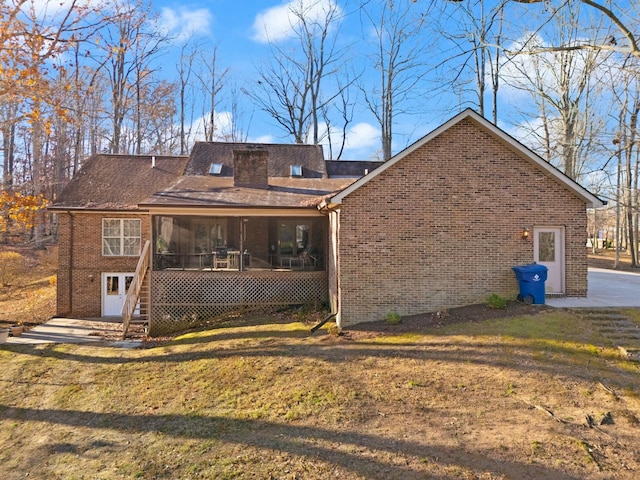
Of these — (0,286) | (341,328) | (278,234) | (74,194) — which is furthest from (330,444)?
(0,286)

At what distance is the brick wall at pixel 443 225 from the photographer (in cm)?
1091

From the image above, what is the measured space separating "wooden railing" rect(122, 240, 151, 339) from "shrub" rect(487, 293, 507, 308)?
10.4m

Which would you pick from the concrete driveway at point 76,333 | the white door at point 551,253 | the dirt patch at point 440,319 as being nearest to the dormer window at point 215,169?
the concrete driveway at point 76,333

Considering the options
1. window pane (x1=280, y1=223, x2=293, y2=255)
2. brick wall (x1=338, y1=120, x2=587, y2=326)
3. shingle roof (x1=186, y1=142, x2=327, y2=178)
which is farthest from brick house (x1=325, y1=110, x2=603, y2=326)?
shingle roof (x1=186, y1=142, x2=327, y2=178)

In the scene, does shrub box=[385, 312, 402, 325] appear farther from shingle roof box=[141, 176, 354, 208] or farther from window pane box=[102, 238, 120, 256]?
window pane box=[102, 238, 120, 256]

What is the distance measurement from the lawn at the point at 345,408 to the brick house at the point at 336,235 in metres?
1.68

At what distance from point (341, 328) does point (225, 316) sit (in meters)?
4.26

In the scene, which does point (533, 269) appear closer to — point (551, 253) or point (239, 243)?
point (551, 253)

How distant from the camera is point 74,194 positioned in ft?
55.2

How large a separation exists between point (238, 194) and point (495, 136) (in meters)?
8.18

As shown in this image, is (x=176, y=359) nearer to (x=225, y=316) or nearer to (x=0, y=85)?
(x=225, y=316)

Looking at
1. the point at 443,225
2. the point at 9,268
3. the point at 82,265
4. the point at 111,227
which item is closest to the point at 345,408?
the point at 443,225

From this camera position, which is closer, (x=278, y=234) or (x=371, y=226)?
(x=371, y=226)

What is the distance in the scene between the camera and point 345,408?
661 cm
